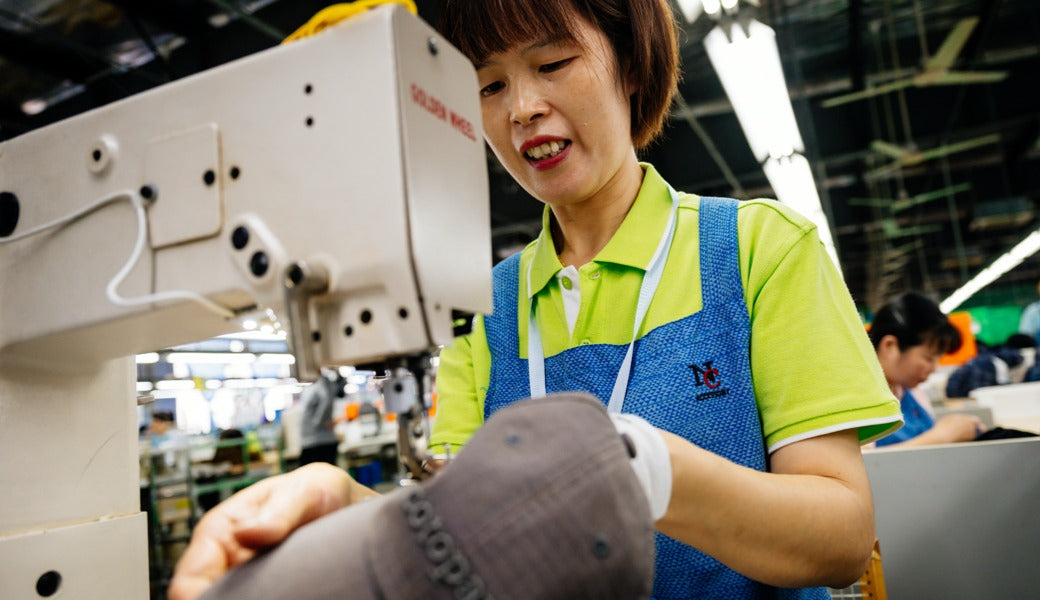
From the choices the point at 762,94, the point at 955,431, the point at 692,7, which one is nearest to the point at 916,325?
the point at 955,431

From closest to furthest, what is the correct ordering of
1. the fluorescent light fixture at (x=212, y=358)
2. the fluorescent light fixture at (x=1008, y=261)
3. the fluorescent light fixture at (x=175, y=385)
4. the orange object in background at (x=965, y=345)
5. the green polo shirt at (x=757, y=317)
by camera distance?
the green polo shirt at (x=757, y=317)
the fluorescent light fixture at (x=212, y=358)
the fluorescent light fixture at (x=1008, y=261)
the fluorescent light fixture at (x=175, y=385)
the orange object in background at (x=965, y=345)

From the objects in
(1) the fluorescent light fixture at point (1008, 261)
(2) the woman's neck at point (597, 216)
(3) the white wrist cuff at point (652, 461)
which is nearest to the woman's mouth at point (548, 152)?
(2) the woman's neck at point (597, 216)

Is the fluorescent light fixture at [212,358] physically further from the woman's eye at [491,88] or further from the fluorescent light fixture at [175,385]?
the woman's eye at [491,88]

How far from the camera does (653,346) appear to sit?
964mm

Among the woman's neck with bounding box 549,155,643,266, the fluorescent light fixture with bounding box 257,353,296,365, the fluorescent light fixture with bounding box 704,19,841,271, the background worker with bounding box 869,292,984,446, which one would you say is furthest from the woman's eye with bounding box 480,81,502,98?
the fluorescent light fixture with bounding box 257,353,296,365

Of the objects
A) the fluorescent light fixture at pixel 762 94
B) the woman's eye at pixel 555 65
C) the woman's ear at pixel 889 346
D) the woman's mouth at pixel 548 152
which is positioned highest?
the fluorescent light fixture at pixel 762 94

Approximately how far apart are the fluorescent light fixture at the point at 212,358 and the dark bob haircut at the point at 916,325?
22.7 feet

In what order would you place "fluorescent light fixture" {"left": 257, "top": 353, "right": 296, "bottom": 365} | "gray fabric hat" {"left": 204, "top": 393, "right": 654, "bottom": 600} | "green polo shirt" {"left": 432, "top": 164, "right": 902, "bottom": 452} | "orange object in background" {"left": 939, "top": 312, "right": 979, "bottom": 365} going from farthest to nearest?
1. "fluorescent light fixture" {"left": 257, "top": 353, "right": 296, "bottom": 365}
2. "orange object in background" {"left": 939, "top": 312, "right": 979, "bottom": 365}
3. "green polo shirt" {"left": 432, "top": 164, "right": 902, "bottom": 452}
4. "gray fabric hat" {"left": 204, "top": 393, "right": 654, "bottom": 600}

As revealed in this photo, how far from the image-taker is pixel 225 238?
722 millimetres

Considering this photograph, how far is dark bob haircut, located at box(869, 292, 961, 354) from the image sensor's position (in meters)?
3.38

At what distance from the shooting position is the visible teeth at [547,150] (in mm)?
978

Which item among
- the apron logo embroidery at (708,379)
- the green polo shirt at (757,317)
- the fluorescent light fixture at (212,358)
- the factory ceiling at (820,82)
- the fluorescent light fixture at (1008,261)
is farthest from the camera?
the fluorescent light fixture at (1008,261)

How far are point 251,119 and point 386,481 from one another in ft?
26.6

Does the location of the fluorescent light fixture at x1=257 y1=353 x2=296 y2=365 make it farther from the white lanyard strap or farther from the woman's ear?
the white lanyard strap
